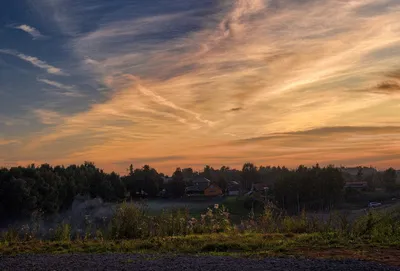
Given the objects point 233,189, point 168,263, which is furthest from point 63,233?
point 233,189

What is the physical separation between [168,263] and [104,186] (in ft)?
115

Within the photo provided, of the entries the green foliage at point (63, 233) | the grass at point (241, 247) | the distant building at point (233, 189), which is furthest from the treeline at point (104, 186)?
the grass at point (241, 247)

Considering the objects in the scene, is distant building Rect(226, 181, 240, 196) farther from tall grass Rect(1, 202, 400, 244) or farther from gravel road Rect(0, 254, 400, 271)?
gravel road Rect(0, 254, 400, 271)

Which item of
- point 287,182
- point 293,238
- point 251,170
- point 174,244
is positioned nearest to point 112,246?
point 174,244

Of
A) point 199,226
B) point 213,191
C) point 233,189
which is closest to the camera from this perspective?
point 199,226

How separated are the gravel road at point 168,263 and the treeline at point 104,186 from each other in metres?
25.6

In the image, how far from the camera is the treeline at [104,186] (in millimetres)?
34500

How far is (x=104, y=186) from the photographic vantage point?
41375 mm

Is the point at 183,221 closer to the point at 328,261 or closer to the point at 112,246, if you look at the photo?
the point at 112,246

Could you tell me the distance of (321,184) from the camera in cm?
4391

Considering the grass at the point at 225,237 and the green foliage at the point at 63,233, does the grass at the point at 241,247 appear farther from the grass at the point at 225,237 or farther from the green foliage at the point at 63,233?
the green foliage at the point at 63,233

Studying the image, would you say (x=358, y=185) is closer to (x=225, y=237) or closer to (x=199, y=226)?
(x=199, y=226)

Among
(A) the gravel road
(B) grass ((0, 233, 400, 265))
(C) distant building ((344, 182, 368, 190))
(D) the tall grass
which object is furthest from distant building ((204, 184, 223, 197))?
(A) the gravel road

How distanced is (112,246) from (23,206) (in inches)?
1057
